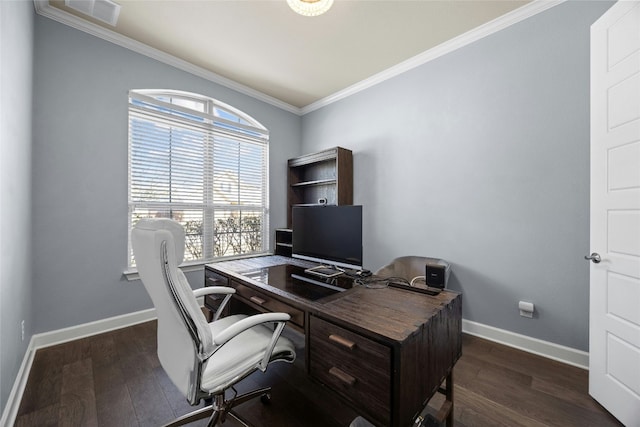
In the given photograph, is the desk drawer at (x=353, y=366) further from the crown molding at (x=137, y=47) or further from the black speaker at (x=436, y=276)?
the crown molding at (x=137, y=47)

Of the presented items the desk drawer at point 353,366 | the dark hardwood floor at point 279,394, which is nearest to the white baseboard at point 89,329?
the dark hardwood floor at point 279,394

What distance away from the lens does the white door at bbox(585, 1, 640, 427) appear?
4.53ft

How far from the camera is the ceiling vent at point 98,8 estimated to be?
6.93ft

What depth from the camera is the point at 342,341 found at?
40.8 inches

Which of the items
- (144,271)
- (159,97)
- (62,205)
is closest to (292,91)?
(159,97)

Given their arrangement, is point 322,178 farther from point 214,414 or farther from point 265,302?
point 214,414

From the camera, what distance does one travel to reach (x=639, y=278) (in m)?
1.35

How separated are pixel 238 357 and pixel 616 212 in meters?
2.31

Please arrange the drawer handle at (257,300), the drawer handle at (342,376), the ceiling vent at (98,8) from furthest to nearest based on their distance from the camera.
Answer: the ceiling vent at (98,8)
the drawer handle at (257,300)
the drawer handle at (342,376)

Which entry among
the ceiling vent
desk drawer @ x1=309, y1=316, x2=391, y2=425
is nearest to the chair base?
desk drawer @ x1=309, y1=316, x2=391, y2=425

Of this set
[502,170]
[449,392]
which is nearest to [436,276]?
[449,392]

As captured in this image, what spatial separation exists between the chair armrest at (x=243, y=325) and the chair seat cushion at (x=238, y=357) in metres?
0.17

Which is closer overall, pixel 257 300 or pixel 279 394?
pixel 257 300

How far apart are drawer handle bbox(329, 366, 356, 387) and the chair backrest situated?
1.75 feet
